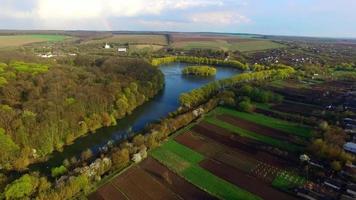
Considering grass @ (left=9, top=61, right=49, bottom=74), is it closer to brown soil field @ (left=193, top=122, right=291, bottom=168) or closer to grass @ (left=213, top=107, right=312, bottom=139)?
brown soil field @ (left=193, top=122, right=291, bottom=168)

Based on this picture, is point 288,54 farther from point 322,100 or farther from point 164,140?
point 164,140

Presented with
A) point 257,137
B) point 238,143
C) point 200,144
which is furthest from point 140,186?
point 257,137

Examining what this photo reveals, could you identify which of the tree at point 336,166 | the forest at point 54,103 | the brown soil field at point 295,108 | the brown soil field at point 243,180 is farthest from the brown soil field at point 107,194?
the brown soil field at point 295,108

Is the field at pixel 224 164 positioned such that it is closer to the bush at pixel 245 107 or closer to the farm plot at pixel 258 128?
the farm plot at pixel 258 128

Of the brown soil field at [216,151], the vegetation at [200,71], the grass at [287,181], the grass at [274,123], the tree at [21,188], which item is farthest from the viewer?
the vegetation at [200,71]

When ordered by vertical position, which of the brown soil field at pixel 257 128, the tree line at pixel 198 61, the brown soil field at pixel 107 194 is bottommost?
the tree line at pixel 198 61

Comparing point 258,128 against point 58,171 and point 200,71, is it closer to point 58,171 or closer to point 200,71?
point 58,171

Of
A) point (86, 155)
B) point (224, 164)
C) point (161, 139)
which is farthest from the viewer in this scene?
point (161, 139)
